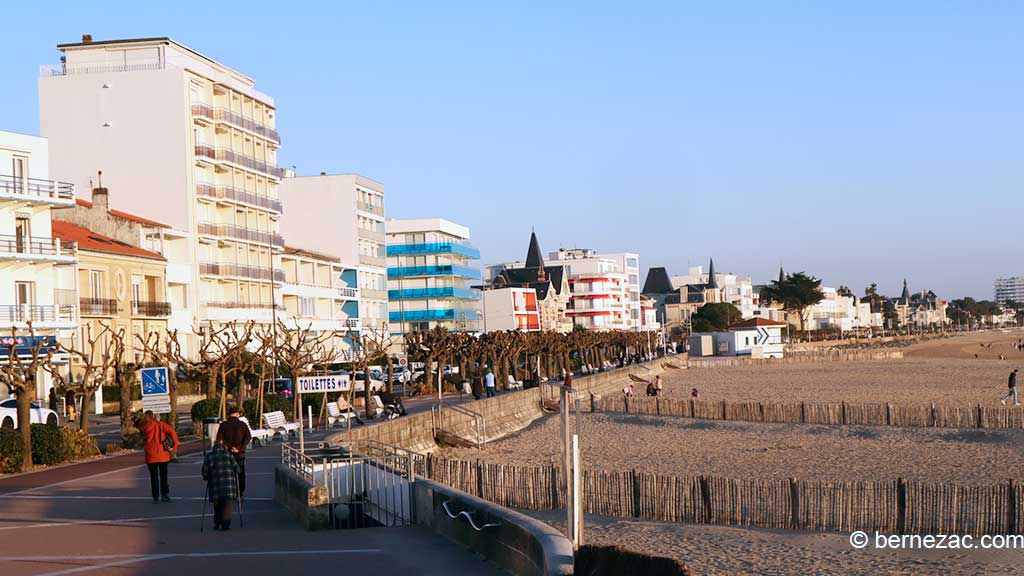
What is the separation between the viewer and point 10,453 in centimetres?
2342

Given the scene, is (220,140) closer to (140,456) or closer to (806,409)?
(806,409)

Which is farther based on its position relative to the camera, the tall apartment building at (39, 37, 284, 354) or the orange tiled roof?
the tall apartment building at (39, 37, 284, 354)

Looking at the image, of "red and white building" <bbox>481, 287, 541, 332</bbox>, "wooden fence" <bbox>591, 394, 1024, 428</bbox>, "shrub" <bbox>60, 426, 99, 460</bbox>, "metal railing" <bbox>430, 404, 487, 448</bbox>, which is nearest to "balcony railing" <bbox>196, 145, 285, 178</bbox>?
"wooden fence" <bbox>591, 394, 1024, 428</bbox>

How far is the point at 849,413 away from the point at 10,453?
94.4ft

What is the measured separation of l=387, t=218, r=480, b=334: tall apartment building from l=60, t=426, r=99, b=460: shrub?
7653 centimetres

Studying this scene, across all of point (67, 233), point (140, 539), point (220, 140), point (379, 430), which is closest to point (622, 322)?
point (220, 140)

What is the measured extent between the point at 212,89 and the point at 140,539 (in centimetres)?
5635

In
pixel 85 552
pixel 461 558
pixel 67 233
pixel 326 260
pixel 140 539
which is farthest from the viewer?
pixel 326 260

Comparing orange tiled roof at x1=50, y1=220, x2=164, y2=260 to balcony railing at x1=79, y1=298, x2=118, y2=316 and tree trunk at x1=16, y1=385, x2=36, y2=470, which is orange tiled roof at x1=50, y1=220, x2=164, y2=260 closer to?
balcony railing at x1=79, y1=298, x2=118, y2=316

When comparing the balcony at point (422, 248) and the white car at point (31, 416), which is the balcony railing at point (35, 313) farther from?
the balcony at point (422, 248)

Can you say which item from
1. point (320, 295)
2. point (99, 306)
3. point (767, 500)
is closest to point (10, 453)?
point (767, 500)

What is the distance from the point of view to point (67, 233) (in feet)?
164

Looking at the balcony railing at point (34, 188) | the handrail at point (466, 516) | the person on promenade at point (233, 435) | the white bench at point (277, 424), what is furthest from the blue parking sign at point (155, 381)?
the balcony railing at point (34, 188)

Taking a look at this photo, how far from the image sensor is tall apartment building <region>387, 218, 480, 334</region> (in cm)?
10462
